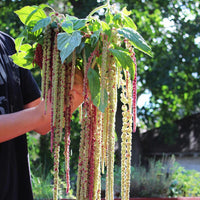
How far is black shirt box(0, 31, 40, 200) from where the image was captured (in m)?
1.19

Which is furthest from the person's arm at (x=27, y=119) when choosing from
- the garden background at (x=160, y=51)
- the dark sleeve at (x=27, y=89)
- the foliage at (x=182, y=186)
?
the garden background at (x=160, y=51)

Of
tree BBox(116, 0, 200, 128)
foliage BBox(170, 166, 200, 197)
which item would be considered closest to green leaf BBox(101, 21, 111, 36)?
foliage BBox(170, 166, 200, 197)

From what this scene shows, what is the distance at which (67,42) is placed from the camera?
0.91 m

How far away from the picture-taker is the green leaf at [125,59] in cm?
92

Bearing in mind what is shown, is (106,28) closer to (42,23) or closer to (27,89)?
(42,23)

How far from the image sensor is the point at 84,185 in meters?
0.88

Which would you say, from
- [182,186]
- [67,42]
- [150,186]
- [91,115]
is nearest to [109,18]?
[67,42]

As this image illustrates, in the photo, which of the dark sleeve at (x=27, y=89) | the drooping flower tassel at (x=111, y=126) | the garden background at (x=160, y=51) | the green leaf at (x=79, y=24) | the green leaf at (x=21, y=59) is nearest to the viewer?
the drooping flower tassel at (x=111, y=126)

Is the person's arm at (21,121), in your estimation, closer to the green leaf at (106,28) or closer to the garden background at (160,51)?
the green leaf at (106,28)

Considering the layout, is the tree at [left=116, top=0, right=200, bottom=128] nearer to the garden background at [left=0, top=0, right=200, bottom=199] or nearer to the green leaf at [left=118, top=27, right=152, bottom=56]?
the garden background at [left=0, top=0, right=200, bottom=199]

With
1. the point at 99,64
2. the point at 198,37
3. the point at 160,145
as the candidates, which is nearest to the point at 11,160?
the point at 99,64

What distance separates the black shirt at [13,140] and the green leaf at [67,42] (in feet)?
1.29

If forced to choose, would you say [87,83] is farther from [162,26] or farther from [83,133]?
[162,26]

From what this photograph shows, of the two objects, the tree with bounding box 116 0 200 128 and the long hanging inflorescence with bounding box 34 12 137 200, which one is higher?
the tree with bounding box 116 0 200 128
